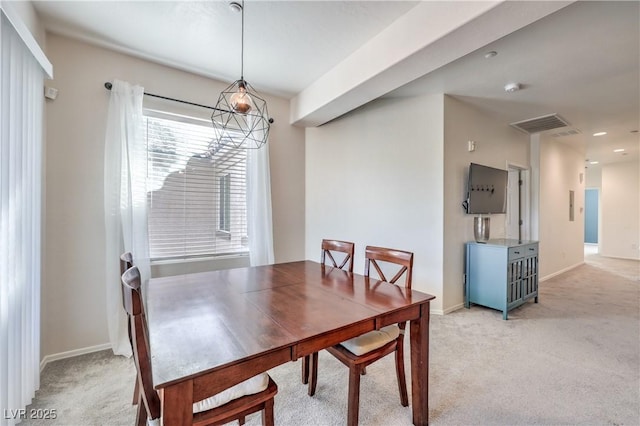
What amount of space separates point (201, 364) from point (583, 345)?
3.25 meters

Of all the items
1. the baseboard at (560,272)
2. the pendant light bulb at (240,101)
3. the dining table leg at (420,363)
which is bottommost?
the baseboard at (560,272)

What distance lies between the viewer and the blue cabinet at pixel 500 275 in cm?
319

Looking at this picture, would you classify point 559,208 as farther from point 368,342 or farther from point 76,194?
point 76,194

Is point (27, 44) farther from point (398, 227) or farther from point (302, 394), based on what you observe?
point (398, 227)

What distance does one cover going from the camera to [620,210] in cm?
717

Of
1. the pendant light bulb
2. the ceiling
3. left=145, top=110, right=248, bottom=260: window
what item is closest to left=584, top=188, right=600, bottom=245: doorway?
the ceiling

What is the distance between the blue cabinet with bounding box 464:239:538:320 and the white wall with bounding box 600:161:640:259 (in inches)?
237

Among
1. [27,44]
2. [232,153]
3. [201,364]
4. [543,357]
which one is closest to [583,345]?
[543,357]

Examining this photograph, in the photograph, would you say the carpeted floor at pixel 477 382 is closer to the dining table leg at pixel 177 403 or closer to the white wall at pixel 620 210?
the dining table leg at pixel 177 403

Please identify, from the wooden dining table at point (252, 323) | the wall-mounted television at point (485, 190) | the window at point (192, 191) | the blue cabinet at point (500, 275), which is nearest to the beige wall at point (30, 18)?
the window at point (192, 191)

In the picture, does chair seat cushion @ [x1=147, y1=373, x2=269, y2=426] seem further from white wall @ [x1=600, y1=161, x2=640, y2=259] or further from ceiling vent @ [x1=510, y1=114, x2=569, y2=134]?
white wall @ [x1=600, y1=161, x2=640, y2=259]

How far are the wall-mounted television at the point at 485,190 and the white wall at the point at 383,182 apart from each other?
54 cm

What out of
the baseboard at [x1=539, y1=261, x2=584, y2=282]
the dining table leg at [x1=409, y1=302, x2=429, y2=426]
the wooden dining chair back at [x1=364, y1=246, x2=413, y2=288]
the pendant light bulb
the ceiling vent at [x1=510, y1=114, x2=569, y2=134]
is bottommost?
the baseboard at [x1=539, y1=261, x2=584, y2=282]

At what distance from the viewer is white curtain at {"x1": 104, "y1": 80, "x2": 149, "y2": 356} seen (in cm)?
232
